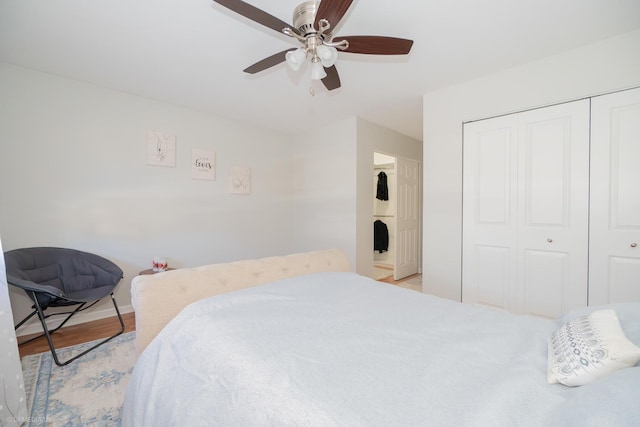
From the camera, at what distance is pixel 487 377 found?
2.52 ft

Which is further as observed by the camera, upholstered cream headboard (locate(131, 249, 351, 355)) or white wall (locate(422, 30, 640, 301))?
white wall (locate(422, 30, 640, 301))

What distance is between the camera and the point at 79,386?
1.66m

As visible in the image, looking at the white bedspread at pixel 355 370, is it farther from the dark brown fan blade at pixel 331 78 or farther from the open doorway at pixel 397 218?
the open doorway at pixel 397 218

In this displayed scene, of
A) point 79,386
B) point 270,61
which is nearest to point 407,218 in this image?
point 270,61

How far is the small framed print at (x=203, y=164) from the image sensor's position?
3250 mm

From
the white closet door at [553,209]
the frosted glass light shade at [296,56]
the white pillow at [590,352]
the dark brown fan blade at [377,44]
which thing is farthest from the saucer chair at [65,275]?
the white closet door at [553,209]

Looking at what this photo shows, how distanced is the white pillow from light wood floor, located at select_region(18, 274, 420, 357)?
301 centimetres

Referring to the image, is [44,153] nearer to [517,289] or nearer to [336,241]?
[336,241]

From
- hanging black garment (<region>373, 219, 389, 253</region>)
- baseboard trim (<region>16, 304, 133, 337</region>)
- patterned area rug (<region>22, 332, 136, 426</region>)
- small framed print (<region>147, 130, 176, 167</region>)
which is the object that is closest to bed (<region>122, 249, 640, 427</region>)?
patterned area rug (<region>22, 332, 136, 426</region>)

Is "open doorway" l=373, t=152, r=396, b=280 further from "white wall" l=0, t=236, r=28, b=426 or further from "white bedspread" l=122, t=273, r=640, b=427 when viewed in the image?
"white wall" l=0, t=236, r=28, b=426

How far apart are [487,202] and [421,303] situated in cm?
159

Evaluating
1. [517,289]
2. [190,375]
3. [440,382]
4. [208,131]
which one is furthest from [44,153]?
[517,289]

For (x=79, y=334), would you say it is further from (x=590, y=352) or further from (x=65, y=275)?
(x=590, y=352)

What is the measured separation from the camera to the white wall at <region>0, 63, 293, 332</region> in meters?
2.31
